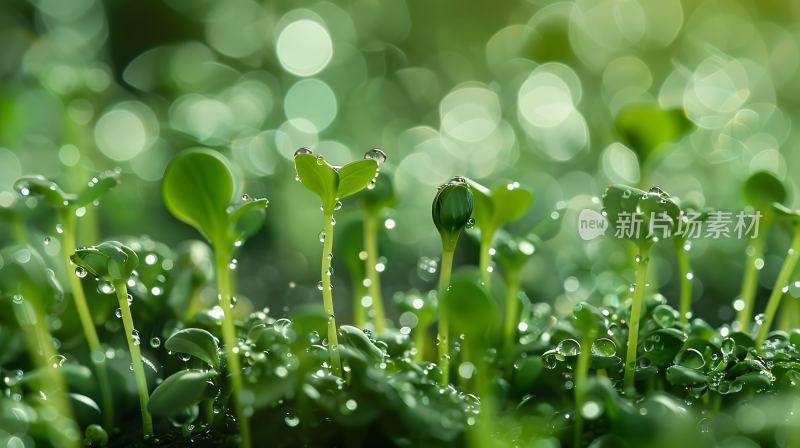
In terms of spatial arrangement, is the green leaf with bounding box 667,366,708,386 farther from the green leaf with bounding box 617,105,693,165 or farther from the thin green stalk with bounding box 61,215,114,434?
the thin green stalk with bounding box 61,215,114,434

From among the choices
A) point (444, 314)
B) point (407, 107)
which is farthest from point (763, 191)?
point (407, 107)

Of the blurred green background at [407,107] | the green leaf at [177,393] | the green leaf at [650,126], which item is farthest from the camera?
the blurred green background at [407,107]

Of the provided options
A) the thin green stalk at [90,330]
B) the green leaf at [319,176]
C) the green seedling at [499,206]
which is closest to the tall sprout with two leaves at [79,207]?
the thin green stalk at [90,330]

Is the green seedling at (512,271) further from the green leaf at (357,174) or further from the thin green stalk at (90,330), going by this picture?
the thin green stalk at (90,330)

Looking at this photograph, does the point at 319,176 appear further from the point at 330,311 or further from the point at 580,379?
the point at 580,379

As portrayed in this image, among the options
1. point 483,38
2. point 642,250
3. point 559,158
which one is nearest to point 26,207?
point 642,250

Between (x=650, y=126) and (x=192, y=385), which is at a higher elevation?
(x=650, y=126)
